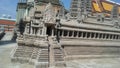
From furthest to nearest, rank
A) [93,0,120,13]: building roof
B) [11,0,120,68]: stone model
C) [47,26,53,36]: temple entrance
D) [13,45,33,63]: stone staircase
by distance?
[93,0,120,13]: building roof
[47,26,53,36]: temple entrance
[13,45,33,63]: stone staircase
[11,0,120,68]: stone model

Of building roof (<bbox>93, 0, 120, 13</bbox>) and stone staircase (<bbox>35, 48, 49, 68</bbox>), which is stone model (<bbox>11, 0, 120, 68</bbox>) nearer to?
stone staircase (<bbox>35, 48, 49, 68</bbox>)

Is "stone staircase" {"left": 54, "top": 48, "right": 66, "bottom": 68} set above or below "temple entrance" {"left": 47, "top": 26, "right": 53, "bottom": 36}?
below

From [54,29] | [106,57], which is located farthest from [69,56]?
[106,57]

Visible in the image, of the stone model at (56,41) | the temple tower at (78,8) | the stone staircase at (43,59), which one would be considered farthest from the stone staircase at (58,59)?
the temple tower at (78,8)

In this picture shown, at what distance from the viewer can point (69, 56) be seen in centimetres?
2878

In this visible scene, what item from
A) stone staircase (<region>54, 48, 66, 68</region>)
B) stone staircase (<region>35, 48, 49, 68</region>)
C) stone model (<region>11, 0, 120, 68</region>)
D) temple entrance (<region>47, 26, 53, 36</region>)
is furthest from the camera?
temple entrance (<region>47, 26, 53, 36</region>)

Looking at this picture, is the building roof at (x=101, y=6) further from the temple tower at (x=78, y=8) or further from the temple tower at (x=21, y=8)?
the temple tower at (x=21, y=8)

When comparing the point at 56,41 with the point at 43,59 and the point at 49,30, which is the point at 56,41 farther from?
the point at 43,59

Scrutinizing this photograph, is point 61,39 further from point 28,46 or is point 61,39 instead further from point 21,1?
point 21,1

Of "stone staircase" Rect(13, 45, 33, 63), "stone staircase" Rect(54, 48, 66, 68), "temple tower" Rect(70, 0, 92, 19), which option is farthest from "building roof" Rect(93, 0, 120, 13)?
"stone staircase" Rect(54, 48, 66, 68)

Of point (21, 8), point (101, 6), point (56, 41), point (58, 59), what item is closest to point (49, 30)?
point (56, 41)

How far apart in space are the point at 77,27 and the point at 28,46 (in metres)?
8.33

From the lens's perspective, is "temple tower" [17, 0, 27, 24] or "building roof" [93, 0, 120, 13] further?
"building roof" [93, 0, 120, 13]

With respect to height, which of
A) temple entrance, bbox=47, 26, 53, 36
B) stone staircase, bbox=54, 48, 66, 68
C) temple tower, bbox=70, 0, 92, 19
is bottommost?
stone staircase, bbox=54, 48, 66, 68
